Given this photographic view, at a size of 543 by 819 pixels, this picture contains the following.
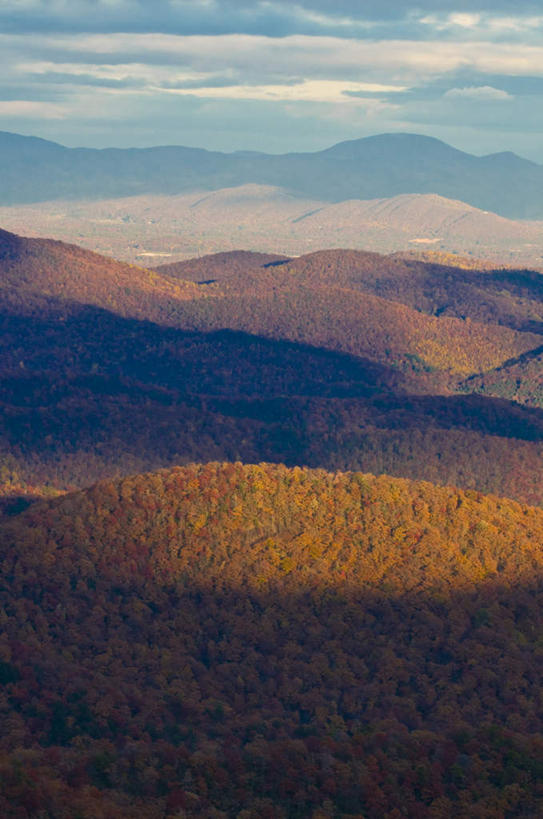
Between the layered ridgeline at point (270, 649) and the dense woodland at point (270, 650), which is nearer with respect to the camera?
the dense woodland at point (270, 650)

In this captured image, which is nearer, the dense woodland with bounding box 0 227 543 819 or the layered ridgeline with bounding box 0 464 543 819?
the dense woodland with bounding box 0 227 543 819

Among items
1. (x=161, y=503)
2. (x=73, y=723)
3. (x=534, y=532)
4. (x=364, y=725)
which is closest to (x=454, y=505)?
(x=534, y=532)

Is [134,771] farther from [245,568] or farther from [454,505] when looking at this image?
[454,505]

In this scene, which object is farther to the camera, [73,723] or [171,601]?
[171,601]

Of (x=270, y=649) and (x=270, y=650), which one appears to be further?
(x=270, y=649)

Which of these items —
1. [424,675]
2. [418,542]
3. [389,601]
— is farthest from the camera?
[418,542]

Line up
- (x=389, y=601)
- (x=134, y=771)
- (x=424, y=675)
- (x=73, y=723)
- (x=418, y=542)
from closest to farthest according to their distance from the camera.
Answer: (x=134, y=771), (x=73, y=723), (x=424, y=675), (x=389, y=601), (x=418, y=542)

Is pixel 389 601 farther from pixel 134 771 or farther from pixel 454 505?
pixel 134 771
